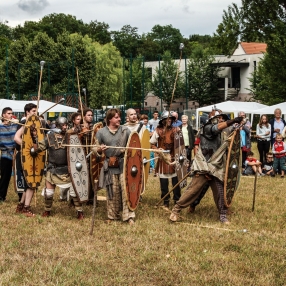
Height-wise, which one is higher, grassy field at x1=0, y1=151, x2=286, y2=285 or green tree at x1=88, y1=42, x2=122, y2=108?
A: green tree at x1=88, y1=42, x2=122, y2=108

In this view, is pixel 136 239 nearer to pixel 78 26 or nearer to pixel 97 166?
pixel 97 166

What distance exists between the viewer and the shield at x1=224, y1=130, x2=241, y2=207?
7133mm

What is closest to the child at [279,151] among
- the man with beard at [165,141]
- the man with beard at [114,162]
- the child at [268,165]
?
the child at [268,165]

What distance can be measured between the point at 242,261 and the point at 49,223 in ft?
9.66

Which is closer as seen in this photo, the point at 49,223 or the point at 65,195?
the point at 49,223

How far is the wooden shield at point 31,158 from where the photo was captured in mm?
7746

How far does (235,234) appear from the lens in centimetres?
650

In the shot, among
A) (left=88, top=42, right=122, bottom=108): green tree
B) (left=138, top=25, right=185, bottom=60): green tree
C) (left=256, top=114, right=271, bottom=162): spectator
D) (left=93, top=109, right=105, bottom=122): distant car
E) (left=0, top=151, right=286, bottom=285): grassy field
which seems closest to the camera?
(left=0, top=151, right=286, bottom=285): grassy field

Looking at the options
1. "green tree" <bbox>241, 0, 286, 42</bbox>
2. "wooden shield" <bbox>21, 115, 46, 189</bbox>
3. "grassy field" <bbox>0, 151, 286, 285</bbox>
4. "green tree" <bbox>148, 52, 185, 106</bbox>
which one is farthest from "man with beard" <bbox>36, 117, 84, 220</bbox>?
"green tree" <bbox>148, 52, 185, 106</bbox>

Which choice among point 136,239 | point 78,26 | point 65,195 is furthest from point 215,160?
point 78,26

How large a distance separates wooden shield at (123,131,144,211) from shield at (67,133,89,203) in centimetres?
67

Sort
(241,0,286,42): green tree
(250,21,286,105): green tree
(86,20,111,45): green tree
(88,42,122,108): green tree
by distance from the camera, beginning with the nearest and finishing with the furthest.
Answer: (250,21,286,105): green tree < (241,0,286,42): green tree < (88,42,122,108): green tree < (86,20,111,45): green tree

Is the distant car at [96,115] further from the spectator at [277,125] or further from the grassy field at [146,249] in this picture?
the grassy field at [146,249]

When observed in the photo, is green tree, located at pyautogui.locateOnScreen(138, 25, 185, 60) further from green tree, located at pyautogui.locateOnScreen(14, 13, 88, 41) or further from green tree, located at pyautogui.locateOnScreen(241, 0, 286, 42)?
green tree, located at pyautogui.locateOnScreen(241, 0, 286, 42)
